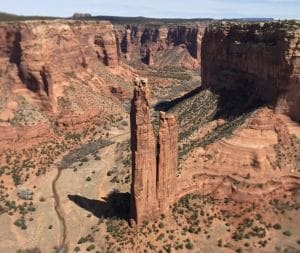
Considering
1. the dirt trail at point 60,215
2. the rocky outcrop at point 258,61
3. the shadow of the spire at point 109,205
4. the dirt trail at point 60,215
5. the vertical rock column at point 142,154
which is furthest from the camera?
the rocky outcrop at point 258,61

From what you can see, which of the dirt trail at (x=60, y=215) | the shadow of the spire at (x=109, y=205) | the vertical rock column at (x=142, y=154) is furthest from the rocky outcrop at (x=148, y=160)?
the dirt trail at (x=60, y=215)

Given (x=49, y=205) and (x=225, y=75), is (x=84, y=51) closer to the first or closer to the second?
(x=225, y=75)

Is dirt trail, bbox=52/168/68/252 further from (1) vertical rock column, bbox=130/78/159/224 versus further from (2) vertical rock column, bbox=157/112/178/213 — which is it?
(2) vertical rock column, bbox=157/112/178/213

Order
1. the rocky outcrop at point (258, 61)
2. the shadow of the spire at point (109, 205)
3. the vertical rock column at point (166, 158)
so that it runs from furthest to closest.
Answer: the rocky outcrop at point (258, 61)
the shadow of the spire at point (109, 205)
the vertical rock column at point (166, 158)

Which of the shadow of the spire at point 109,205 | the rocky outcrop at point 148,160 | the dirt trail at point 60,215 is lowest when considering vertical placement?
the dirt trail at point 60,215

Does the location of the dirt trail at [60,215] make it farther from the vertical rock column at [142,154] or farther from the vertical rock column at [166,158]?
the vertical rock column at [166,158]

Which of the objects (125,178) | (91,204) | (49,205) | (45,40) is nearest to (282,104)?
(125,178)
